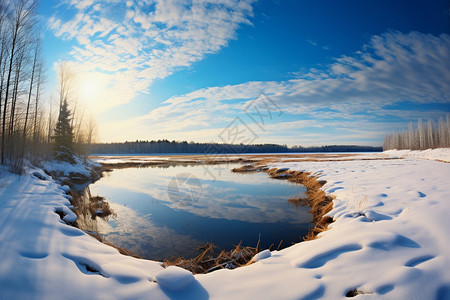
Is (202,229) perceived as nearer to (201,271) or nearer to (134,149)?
(201,271)

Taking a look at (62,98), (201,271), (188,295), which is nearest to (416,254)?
(188,295)

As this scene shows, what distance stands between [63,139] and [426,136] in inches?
3936

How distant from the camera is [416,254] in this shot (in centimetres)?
318

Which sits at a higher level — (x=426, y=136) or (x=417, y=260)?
(x=426, y=136)

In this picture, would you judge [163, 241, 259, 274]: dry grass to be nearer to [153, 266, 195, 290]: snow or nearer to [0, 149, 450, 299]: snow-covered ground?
[0, 149, 450, 299]: snow-covered ground

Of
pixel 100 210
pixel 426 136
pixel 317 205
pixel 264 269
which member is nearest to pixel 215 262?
pixel 264 269

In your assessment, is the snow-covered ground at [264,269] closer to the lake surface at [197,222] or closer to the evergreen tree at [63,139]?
the lake surface at [197,222]

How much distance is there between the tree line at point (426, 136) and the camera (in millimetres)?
61906

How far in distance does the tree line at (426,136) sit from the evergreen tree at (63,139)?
290ft

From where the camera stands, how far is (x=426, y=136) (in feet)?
232

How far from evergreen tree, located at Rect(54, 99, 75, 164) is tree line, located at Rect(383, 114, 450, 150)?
88.3m

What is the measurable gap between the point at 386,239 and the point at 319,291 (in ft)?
5.99

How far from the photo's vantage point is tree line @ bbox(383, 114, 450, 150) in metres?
61.9

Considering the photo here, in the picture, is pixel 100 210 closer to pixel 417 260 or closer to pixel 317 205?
pixel 317 205
